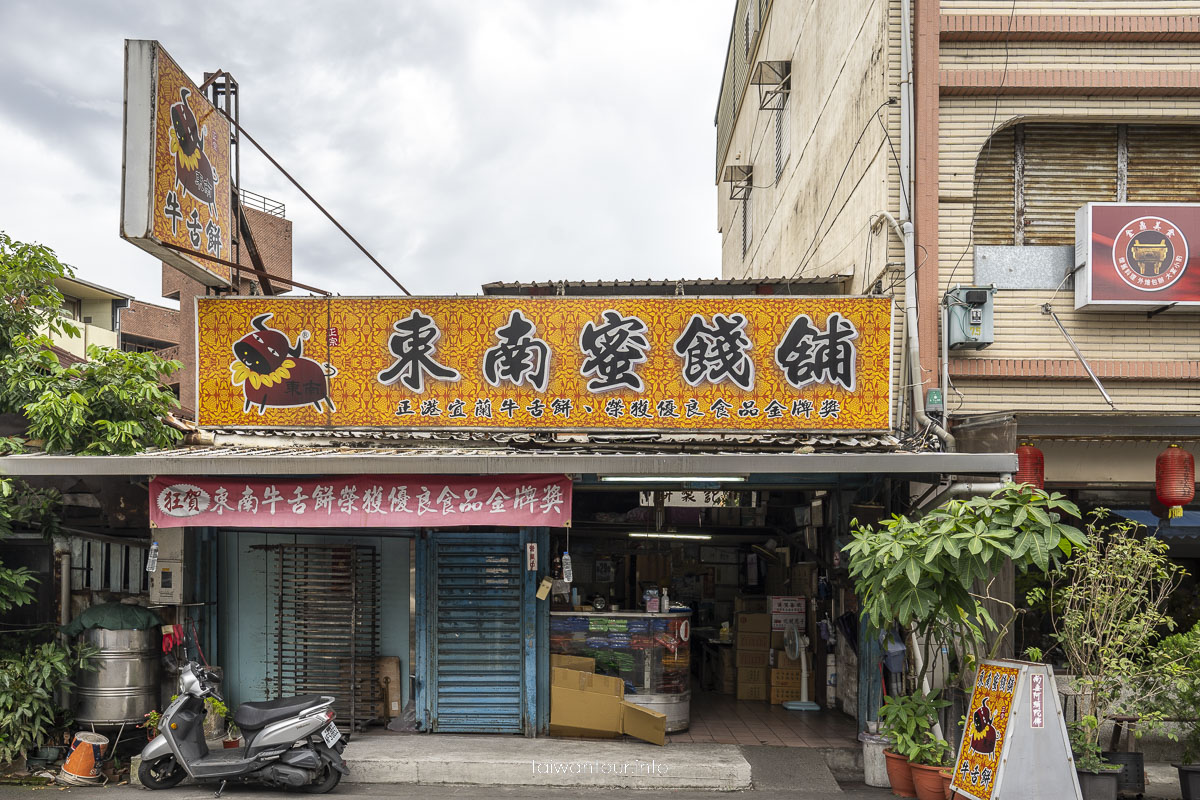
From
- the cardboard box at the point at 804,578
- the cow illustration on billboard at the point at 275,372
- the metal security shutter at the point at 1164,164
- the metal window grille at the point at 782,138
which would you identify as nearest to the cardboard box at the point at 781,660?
the cardboard box at the point at 804,578

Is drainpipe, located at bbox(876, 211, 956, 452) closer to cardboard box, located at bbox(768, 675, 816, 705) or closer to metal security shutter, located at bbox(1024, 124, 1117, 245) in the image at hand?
metal security shutter, located at bbox(1024, 124, 1117, 245)

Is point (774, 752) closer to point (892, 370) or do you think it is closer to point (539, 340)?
point (892, 370)

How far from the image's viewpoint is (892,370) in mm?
10023

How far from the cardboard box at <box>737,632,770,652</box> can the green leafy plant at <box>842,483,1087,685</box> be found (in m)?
4.70

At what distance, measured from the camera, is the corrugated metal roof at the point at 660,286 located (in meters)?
11.5

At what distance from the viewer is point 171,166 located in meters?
8.98

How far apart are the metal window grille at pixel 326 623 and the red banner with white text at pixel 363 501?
4.64ft

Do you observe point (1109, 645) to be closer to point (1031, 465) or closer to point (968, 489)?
point (968, 489)

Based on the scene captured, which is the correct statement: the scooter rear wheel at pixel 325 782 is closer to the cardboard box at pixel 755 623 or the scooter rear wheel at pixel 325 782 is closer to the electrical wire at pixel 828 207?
the cardboard box at pixel 755 623

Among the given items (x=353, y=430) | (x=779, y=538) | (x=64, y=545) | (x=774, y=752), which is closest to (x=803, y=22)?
(x=779, y=538)

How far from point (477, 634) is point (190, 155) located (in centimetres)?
622

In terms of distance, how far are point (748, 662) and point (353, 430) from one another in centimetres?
645

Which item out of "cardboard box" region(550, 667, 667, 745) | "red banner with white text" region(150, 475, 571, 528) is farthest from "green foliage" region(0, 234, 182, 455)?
"cardboard box" region(550, 667, 667, 745)

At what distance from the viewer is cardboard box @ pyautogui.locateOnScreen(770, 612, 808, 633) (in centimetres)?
1226
